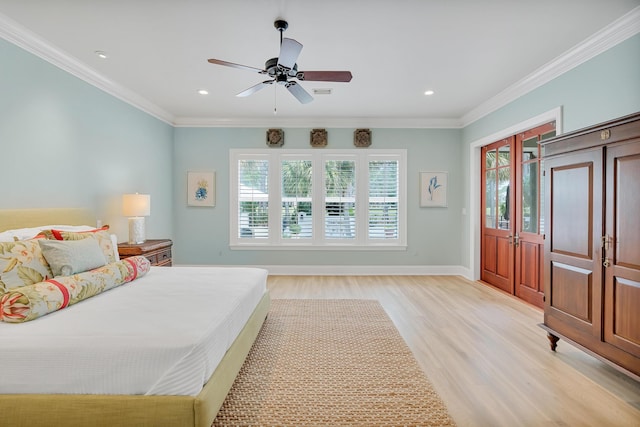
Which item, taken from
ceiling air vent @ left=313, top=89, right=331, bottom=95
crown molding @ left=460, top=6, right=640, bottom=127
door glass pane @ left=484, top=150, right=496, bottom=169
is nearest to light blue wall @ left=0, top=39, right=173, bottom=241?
ceiling air vent @ left=313, top=89, right=331, bottom=95

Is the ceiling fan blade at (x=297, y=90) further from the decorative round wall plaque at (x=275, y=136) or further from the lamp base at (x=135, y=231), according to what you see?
the lamp base at (x=135, y=231)

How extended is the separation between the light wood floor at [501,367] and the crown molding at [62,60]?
358 centimetres

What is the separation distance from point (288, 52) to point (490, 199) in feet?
13.7

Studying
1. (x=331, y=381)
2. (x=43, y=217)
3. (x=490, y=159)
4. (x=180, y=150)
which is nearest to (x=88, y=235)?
(x=43, y=217)

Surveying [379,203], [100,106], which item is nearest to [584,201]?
[379,203]

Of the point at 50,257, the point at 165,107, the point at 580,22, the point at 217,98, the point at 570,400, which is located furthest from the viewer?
the point at 165,107

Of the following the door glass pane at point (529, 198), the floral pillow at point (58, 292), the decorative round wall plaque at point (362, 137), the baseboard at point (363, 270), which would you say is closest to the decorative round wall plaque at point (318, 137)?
the decorative round wall plaque at point (362, 137)

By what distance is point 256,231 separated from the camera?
5.71 meters

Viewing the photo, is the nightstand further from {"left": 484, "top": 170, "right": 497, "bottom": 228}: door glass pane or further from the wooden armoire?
{"left": 484, "top": 170, "right": 497, "bottom": 228}: door glass pane

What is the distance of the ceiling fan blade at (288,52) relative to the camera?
87.7 inches

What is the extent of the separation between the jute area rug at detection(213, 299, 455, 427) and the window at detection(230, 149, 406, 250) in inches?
97.4

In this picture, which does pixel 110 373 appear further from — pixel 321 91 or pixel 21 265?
pixel 321 91

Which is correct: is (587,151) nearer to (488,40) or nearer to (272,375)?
(488,40)

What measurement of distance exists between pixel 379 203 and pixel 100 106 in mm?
4501
